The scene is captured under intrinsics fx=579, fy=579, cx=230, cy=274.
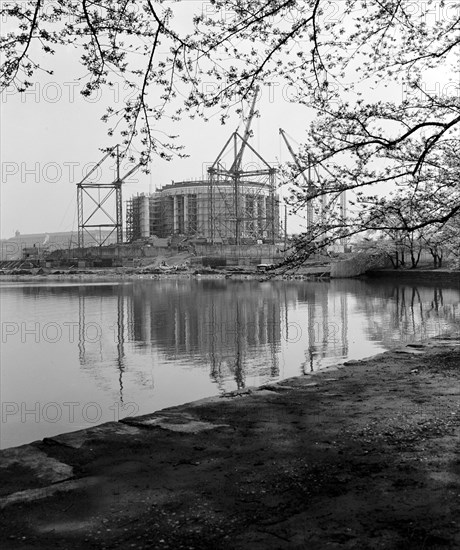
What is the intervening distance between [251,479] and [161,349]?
9.67 meters

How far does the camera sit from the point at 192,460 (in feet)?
14.7

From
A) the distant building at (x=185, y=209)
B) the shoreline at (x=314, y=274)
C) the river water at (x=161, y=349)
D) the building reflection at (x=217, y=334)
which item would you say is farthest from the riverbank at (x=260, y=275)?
A: the distant building at (x=185, y=209)

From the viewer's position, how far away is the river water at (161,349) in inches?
344

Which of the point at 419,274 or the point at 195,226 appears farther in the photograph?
the point at 195,226

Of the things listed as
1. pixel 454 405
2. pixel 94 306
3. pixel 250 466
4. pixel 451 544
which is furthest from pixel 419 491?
pixel 94 306

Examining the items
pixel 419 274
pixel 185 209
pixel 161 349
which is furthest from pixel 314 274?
pixel 185 209

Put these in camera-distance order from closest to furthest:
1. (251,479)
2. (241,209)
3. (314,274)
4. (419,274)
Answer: (251,479)
(419,274)
(314,274)
(241,209)

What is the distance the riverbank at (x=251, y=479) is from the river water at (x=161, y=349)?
2633mm

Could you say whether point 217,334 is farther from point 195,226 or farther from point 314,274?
point 195,226

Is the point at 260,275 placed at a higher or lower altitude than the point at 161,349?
higher

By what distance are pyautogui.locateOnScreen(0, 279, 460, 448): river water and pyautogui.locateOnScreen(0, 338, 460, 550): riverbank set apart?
2633 mm

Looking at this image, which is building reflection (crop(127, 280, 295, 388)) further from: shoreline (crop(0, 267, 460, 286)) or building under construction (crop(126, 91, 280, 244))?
building under construction (crop(126, 91, 280, 244))

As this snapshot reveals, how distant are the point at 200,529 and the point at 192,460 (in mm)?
1272

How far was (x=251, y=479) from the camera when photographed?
4000mm
